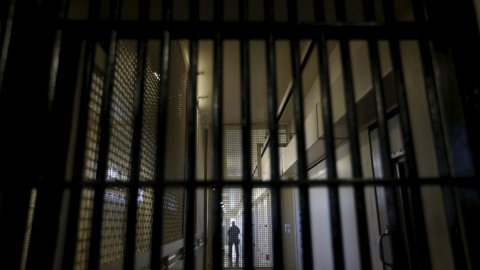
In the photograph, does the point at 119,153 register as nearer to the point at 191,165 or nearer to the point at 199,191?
the point at 191,165

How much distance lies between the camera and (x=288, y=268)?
688 centimetres

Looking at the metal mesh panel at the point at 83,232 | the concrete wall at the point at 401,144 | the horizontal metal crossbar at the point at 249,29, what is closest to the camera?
the horizontal metal crossbar at the point at 249,29

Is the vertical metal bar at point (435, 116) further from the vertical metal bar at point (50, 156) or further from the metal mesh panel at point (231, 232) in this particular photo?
the metal mesh panel at point (231, 232)

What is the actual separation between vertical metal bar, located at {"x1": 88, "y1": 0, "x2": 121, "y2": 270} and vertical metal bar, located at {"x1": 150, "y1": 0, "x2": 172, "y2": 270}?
16 cm

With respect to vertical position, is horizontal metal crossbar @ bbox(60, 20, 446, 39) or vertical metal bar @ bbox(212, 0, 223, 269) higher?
horizontal metal crossbar @ bbox(60, 20, 446, 39)

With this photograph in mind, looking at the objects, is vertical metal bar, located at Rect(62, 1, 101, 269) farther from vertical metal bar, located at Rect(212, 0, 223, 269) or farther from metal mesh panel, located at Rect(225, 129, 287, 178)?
metal mesh panel, located at Rect(225, 129, 287, 178)

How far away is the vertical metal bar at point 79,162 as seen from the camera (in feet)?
3.12

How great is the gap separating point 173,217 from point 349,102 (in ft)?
6.56

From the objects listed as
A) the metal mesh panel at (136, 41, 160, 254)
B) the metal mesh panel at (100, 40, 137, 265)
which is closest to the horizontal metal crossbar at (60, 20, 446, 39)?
the metal mesh panel at (100, 40, 137, 265)

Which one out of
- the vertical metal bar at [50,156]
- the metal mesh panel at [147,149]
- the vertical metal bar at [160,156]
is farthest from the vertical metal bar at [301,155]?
the metal mesh panel at [147,149]

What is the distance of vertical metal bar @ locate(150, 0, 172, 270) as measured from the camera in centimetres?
95

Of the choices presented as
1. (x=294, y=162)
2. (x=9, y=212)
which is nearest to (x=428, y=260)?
(x=9, y=212)

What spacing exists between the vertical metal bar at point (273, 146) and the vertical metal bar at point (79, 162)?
58 cm

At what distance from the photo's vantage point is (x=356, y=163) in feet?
3.30
